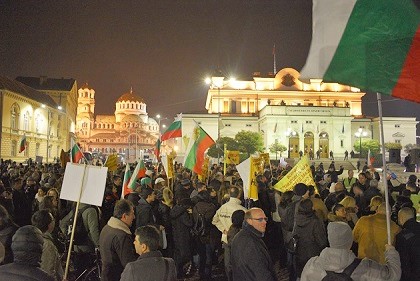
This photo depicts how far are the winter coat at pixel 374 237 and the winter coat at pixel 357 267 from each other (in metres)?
1.79

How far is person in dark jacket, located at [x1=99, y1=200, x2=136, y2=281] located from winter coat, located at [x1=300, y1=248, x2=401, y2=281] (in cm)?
230

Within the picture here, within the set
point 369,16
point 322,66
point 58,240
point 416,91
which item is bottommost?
point 58,240

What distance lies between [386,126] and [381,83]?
271 ft

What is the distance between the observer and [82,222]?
6984mm

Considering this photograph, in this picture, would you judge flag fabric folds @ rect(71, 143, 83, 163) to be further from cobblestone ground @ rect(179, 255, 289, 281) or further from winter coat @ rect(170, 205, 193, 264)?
winter coat @ rect(170, 205, 193, 264)

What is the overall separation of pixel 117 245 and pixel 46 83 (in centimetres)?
8208

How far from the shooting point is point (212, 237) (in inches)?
325

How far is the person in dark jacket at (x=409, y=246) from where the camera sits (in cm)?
473

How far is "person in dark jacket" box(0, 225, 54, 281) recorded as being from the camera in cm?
311

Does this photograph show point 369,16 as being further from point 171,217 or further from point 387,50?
point 171,217

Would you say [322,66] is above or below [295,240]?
above

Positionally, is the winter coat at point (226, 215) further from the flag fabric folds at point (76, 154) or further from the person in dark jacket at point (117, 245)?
the flag fabric folds at point (76, 154)

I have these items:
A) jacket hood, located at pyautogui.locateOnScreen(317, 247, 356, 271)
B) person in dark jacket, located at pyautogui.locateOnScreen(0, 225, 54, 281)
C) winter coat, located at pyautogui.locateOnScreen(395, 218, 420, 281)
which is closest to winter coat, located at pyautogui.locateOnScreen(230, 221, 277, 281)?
jacket hood, located at pyautogui.locateOnScreen(317, 247, 356, 271)

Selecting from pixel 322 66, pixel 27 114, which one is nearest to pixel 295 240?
pixel 322 66
